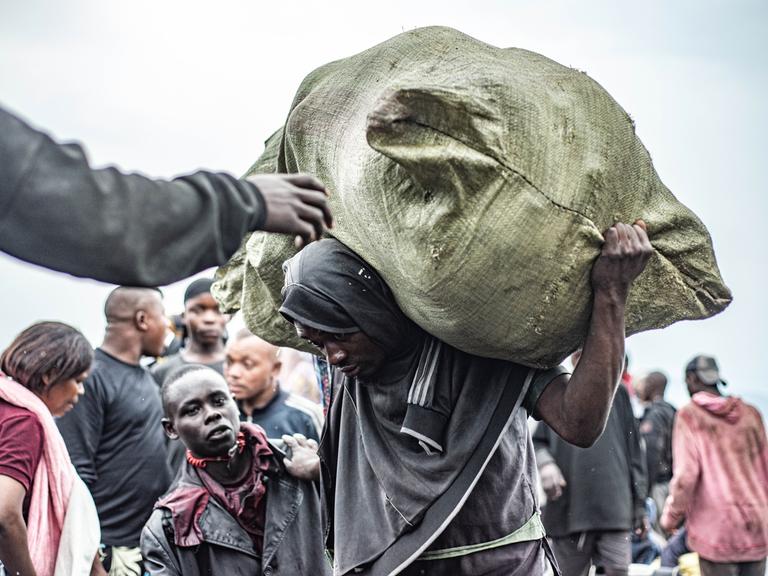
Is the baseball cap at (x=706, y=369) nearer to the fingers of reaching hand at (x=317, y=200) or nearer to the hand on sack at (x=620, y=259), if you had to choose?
the hand on sack at (x=620, y=259)

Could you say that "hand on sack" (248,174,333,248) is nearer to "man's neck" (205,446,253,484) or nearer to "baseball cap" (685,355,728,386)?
"man's neck" (205,446,253,484)

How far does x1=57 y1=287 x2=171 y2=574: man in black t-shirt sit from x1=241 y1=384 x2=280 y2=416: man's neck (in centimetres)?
43

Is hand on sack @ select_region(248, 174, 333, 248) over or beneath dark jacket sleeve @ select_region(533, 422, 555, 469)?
over

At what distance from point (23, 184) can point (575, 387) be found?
1485mm

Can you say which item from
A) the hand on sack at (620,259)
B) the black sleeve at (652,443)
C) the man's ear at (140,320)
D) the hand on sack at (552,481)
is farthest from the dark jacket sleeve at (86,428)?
the black sleeve at (652,443)

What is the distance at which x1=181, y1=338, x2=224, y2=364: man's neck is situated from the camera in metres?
6.57

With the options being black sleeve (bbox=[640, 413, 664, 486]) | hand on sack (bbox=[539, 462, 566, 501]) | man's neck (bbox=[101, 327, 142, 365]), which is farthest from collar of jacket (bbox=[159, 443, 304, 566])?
black sleeve (bbox=[640, 413, 664, 486])

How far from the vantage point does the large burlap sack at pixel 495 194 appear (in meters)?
2.69

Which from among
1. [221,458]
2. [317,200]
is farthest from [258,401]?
[317,200]

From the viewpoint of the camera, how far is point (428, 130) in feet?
8.85

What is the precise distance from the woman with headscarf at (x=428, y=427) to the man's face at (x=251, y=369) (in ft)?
7.93

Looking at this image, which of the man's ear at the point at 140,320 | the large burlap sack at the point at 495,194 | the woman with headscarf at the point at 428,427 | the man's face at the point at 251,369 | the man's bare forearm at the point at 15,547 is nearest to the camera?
→ the large burlap sack at the point at 495,194

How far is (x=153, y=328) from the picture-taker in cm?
585

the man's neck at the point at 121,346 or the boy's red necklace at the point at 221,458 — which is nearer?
the boy's red necklace at the point at 221,458
